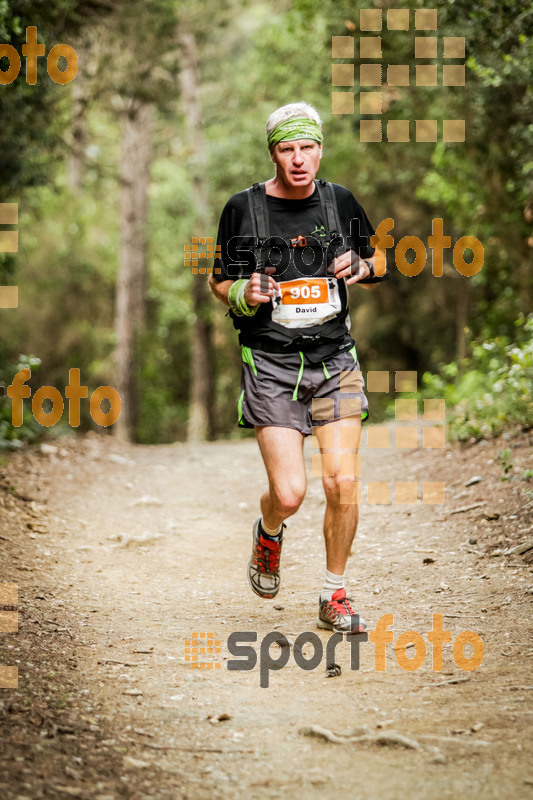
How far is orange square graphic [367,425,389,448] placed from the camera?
423 inches

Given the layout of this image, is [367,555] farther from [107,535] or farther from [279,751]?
[279,751]

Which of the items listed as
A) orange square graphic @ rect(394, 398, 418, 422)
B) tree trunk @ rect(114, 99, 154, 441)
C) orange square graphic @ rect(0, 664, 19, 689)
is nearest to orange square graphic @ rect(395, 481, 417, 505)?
A: orange square graphic @ rect(0, 664, 19, 689)

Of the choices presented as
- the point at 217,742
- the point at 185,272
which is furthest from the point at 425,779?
the point at 185,272

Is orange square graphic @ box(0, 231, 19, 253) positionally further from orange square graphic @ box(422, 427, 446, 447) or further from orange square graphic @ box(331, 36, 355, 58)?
orange square graphic @ box(422, 427, 446, 447)

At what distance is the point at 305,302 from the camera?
14.5 feet

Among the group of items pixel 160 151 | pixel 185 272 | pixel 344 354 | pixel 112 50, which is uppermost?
pixel 160 151

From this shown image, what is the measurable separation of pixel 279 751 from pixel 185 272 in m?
20.6

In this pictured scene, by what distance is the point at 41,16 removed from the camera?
381 inches

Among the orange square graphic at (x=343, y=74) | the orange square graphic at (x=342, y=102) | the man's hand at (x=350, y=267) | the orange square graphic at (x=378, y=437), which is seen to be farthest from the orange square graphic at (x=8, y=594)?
the orange square graphic at (x=342, y=102)

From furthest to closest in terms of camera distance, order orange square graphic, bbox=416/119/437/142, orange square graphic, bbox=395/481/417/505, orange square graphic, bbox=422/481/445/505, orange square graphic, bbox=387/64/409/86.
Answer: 1. orange square graphic, bbox=416/119/437/142
2. orange square graphic, bbox=387/64/409/86
3. orange square graphic, bbox=395/481/417/505
4. orange square graphic, bbox=422/481/445/505

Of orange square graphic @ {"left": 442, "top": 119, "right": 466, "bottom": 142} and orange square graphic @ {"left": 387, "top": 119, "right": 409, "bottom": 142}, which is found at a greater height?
orange square graphic @ {"left": 387, "top": 119, "right": 409, "bottom": 142}

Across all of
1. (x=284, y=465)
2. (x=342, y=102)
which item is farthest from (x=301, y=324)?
(x=342, y=102)

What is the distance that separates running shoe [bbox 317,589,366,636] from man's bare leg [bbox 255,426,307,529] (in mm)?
514

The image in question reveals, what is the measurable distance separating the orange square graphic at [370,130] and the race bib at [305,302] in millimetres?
10805
